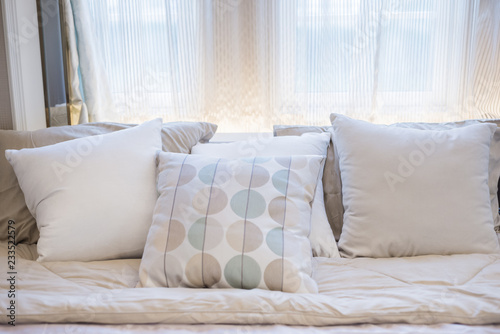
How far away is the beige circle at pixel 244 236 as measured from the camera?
1.20m

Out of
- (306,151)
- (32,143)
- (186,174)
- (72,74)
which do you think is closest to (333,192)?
(306,151)

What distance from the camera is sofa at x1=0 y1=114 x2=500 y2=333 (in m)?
1.01

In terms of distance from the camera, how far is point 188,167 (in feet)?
4.52

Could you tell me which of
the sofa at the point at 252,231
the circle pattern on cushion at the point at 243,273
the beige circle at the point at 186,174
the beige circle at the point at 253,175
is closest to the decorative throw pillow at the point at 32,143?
the sofa at the point at 252,231

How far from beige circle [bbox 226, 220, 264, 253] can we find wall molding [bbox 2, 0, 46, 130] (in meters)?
1.18

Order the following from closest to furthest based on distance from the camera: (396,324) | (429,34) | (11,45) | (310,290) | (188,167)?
(396,324), (310,290), (188,167), (11,45), (429,34)

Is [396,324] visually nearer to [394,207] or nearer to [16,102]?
[394,207]

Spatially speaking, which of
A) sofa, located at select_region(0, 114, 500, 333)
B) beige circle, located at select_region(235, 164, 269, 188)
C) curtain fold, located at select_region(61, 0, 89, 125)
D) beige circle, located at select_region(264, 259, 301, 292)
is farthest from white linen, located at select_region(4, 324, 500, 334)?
curtain fold, located at select_region(61, 0, 89, 125)

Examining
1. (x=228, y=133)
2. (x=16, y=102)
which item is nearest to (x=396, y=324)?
(x=228, y=133)

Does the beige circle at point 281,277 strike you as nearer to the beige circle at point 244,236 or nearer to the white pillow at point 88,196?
the beige circle at point 244,236

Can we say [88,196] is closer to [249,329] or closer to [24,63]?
[249,329]

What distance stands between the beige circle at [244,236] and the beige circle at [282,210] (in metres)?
0.07

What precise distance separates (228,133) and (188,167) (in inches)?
29.6

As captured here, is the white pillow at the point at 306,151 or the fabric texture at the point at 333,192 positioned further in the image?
the fabric texture at the point at 333,192
